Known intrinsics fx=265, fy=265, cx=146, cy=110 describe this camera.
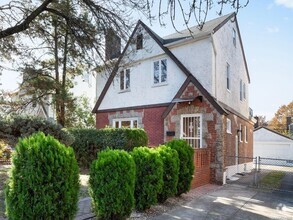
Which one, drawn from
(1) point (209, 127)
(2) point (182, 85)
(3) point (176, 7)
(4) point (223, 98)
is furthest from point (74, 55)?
(3) point (176, 7)

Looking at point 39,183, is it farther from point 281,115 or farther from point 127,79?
point 281,115

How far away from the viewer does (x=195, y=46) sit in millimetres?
12734

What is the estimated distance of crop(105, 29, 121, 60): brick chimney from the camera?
945 centimetres

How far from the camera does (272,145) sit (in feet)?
94.7

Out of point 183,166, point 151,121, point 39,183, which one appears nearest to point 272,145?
point 151,121

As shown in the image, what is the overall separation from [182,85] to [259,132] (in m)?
21.5

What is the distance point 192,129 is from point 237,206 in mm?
5170

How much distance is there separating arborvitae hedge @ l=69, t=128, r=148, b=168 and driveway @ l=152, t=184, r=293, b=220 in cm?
400

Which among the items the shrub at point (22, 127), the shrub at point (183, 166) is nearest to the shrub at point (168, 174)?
the shrub at point (183, 166)

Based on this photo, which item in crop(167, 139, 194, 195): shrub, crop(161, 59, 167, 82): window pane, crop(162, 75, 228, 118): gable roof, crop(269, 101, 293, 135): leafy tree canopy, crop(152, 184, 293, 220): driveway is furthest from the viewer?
crop(269, 101, 293, 135): leafy tree canopy

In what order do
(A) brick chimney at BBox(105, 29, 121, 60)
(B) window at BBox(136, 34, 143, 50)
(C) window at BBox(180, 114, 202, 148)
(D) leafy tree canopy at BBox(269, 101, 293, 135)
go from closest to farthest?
(A) brick chimney at BBox(105, 29, 121, 60), (C) window at BBox(180, 114, 202, 148), (B) window at BBox(136, 34, 143, 50), (D) leafy tree canopy at BBox(269, 101, 293, 135)

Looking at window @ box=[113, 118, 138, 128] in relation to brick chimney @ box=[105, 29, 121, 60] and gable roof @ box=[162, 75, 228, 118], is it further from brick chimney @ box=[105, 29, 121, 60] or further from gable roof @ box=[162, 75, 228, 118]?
brick chimney @ box=[105, 29, 121, 60]

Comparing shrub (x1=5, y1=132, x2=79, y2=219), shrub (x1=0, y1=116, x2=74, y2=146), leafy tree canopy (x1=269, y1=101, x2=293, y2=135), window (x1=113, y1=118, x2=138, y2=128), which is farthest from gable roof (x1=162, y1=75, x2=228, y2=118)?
leafy tree canopy (x1=269, y1=101, x2=293, y2=135)

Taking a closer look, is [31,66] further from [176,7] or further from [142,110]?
[176,7]
